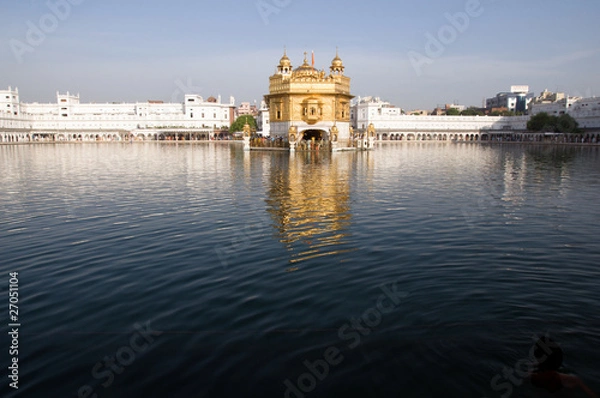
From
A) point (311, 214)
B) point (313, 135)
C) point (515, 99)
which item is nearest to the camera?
point (311, 214)

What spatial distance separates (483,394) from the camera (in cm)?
508

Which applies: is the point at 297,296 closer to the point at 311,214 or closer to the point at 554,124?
the point at 311,214

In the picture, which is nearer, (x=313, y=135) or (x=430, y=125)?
(x=313, y=135)

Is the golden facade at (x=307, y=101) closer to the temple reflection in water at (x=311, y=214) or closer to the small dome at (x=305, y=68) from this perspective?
the small dome at (x=305, y=68)

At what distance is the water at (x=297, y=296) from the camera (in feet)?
17.8

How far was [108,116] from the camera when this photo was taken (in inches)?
4281

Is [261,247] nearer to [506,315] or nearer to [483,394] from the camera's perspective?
[506,315]

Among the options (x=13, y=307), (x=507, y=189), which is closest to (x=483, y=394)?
(x=13, y=307)

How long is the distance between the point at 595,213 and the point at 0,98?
114 m

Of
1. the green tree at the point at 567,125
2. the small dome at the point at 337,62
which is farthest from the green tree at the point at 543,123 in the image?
the small dome at the point at 337,62

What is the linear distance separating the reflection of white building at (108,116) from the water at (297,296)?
99794 mm

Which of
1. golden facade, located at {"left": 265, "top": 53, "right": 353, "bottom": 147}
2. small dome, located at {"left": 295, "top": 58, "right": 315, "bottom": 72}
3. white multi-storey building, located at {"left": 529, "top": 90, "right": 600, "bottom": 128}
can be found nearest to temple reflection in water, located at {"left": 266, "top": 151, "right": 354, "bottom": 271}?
golden facade, located at {"left": 265, "top": 53, "right": 353, "bottom": 147}

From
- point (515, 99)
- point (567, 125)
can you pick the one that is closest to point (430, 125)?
point (567, 125)

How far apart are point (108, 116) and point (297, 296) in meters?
113
